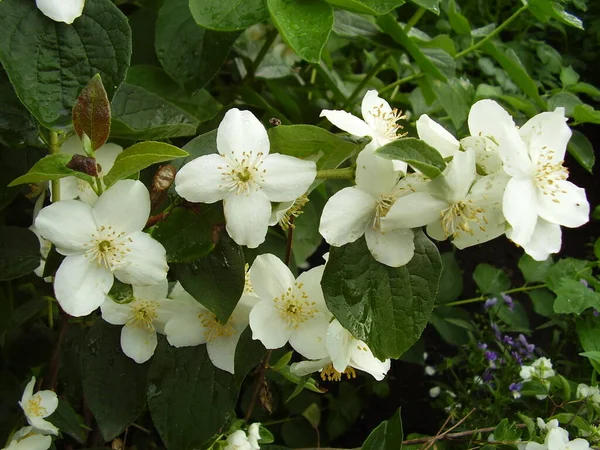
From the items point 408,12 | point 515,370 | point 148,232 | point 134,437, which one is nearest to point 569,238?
point 515,370

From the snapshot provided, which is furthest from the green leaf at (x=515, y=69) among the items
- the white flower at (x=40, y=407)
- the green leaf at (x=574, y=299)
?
the white flower at (x=40, y=407)

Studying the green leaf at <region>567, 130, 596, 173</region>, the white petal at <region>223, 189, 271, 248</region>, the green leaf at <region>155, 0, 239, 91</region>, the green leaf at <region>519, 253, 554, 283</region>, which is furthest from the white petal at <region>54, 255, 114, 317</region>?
the green leaf at <region>519, 253, 554, 283</region>

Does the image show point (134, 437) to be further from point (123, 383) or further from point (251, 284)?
point (251, 284)

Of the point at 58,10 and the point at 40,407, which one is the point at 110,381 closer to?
the point at 40,407

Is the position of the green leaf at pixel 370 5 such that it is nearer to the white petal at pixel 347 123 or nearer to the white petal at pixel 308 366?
the white petal at pixel 347 123

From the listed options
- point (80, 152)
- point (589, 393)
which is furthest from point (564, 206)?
point (589, 393)

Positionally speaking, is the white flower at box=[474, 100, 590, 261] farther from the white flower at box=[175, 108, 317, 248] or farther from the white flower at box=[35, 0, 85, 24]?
the white flower at box=[35, 0, 85, 24]
